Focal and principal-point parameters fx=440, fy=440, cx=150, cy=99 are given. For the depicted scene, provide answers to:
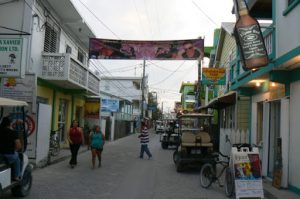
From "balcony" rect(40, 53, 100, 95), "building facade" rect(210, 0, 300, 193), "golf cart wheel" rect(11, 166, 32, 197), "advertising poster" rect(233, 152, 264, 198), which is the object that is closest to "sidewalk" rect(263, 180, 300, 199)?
"building facade" rect(210, 0, 300, 193)

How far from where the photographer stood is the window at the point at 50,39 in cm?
2045

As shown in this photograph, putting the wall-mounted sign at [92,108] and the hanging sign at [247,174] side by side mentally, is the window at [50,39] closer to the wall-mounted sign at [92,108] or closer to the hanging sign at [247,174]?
the wall-mounted sign at [92,108]

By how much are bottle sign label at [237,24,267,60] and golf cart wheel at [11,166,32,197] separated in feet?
22.5

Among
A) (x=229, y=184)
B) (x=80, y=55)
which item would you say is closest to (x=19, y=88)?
(x=229, y=184)

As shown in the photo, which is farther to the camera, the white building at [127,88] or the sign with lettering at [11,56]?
the white building at [127,88]

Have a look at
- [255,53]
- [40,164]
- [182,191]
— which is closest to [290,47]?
[255,53]

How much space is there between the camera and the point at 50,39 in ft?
69.2

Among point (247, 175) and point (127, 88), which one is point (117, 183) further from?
point (127, 88)

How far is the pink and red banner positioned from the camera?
23.9 meters

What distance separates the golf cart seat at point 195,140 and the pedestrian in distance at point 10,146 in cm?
796

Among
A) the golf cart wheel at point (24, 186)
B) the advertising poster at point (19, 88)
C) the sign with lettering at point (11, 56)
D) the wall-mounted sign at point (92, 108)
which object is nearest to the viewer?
the golf cart wheel at point (24, 186)

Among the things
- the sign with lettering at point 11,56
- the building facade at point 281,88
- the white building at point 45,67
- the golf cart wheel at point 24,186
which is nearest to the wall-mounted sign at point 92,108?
the white building at point 45,67

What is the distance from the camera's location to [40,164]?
54.0ft

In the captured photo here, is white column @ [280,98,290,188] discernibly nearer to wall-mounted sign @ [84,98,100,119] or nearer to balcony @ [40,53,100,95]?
balcony @ [40,53,100,95]
